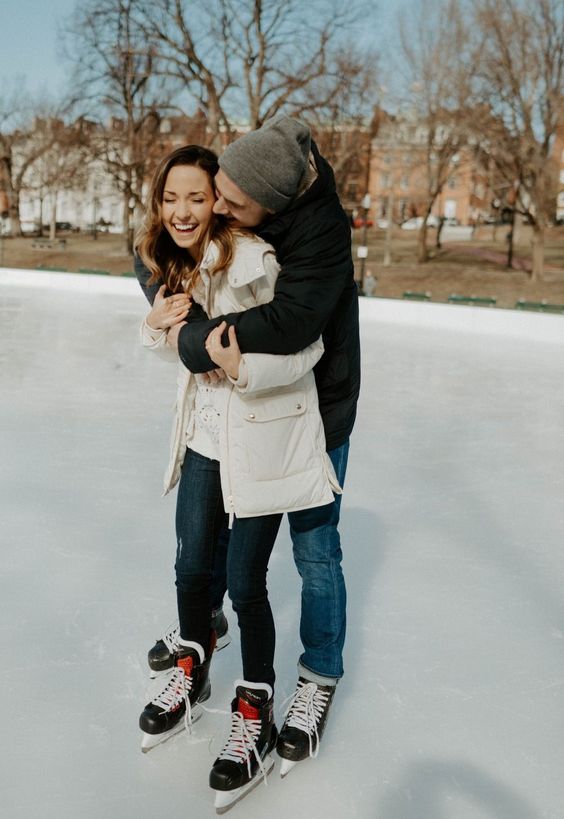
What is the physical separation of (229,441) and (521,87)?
19866 millimetres

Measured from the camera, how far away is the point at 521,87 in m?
19.0

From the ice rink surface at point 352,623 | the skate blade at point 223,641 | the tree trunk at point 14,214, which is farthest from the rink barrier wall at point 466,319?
the tree trunk at point 14,214

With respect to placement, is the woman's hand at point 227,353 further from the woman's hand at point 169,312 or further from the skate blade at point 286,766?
the skate blade at point 286,766

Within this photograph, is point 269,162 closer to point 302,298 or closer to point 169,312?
point 302,298

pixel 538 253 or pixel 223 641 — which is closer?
pixel 223 641

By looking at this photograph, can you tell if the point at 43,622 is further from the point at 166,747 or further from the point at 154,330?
the point at 154,330

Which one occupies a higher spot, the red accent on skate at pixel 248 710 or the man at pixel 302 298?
the man at pixel 302 298

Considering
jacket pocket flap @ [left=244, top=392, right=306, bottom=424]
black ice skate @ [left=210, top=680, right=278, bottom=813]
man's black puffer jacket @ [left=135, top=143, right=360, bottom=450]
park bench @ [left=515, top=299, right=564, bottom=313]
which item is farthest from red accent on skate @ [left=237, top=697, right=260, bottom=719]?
park bench @ [left=515, top=299, right=564, bottom=313]

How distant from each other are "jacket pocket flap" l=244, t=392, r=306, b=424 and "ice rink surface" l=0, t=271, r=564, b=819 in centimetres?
75

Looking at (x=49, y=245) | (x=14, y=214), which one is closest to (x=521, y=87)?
(x=49, y=245)

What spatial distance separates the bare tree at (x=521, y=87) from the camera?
729 inches

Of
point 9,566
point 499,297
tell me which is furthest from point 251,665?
point 499,297

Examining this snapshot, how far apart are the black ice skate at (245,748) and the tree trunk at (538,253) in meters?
20.6

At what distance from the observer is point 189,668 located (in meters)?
1.82
